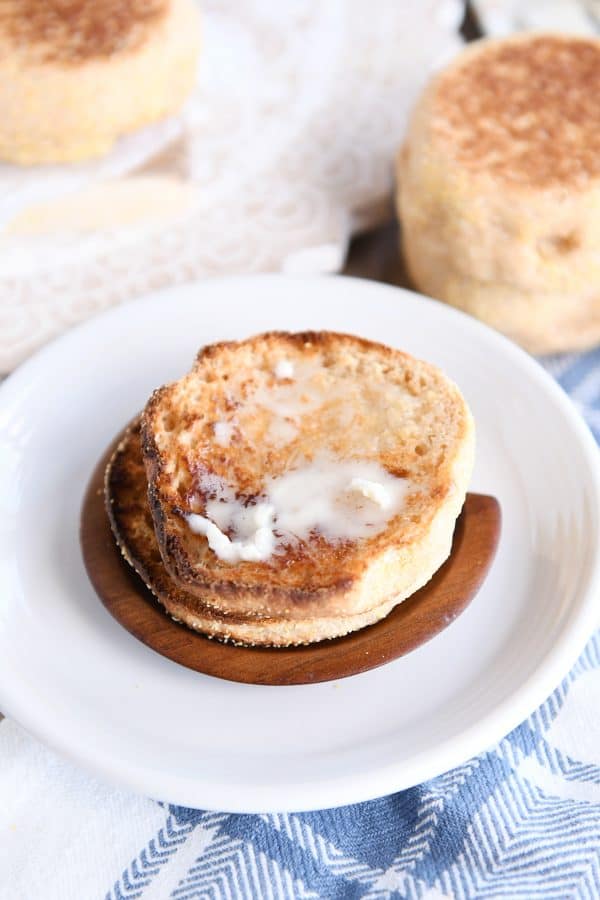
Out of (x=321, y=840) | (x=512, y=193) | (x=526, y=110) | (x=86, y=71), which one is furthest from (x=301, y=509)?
(x=86, y=71)

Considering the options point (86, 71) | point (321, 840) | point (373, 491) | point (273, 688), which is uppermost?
point (86, 71)

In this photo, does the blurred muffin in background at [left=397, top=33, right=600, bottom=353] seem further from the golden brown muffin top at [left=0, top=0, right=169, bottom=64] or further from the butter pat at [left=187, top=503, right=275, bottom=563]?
the butter pat at [left=187, top=503, right=275, bottom=563]

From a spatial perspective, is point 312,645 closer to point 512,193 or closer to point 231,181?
point 512,193

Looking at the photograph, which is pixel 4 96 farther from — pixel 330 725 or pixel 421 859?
pixel 421 859

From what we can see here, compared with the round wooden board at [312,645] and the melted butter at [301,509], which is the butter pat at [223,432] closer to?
the melted butter at [301,509]

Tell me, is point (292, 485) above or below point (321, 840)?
above

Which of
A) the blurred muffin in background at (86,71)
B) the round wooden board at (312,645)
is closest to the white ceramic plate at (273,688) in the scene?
the round wooden board at (312,645)

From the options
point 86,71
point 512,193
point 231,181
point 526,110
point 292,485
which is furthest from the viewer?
point 231,181
